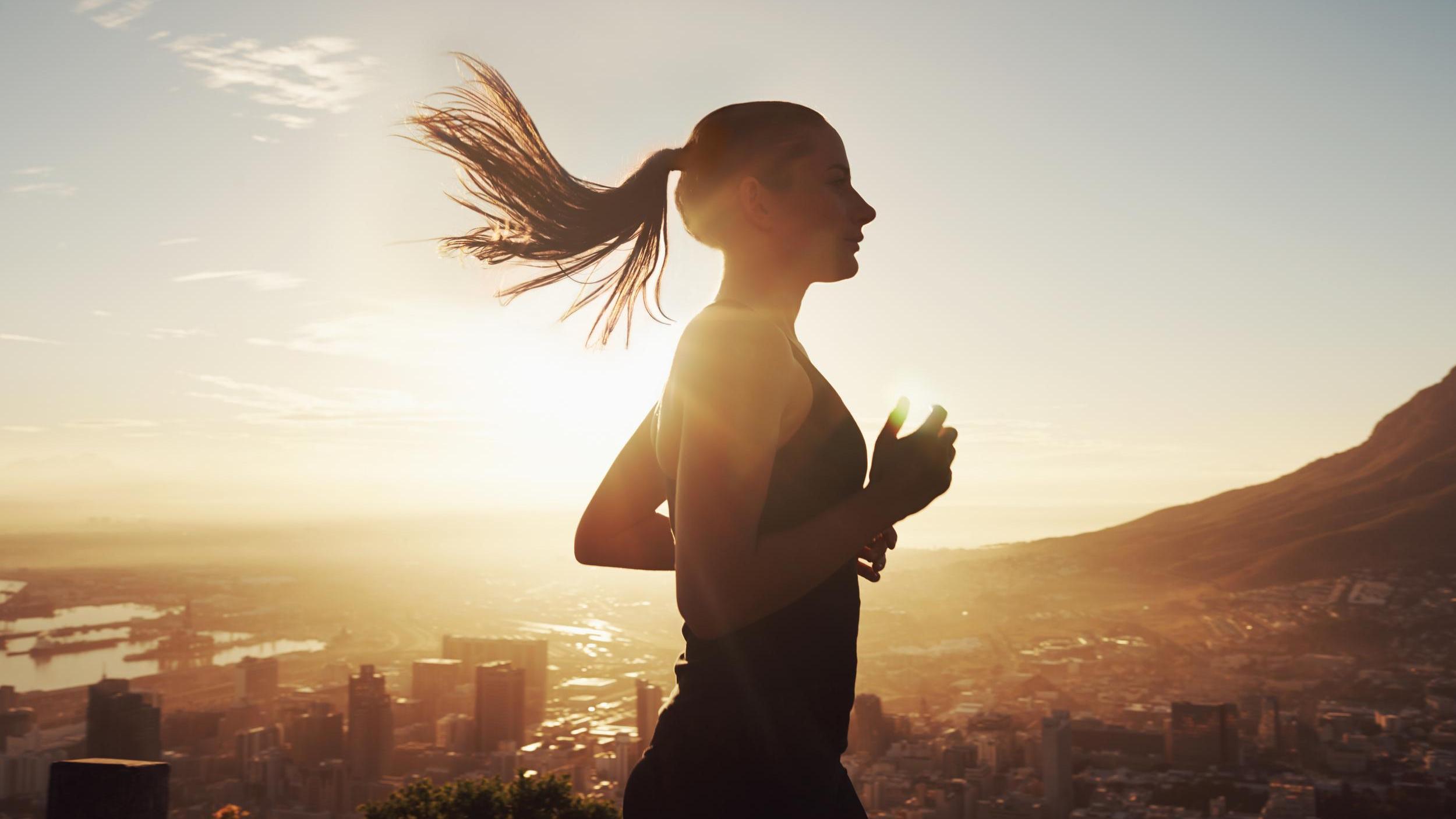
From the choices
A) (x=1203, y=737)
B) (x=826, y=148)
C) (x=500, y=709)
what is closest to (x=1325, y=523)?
(x=1203, y=737)

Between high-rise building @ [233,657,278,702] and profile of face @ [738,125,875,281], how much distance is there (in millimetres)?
24970

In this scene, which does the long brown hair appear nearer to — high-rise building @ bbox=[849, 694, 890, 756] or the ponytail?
the ponytail

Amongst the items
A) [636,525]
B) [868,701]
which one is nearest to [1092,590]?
[868,701]

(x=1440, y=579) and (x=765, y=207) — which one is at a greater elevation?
(x=765, y=207)

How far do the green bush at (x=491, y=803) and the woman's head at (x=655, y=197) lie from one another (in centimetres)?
516

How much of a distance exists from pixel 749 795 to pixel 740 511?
33cm

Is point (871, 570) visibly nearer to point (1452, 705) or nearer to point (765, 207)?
point (765, 207)

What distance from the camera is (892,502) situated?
40.3 inches

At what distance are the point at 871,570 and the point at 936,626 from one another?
26.1 metres

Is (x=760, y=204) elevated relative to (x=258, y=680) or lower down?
elevated

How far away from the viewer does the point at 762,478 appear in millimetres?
993

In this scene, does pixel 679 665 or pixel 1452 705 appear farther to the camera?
pixel 1452 705

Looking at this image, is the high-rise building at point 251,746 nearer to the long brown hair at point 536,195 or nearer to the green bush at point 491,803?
the green bush at point 491,803

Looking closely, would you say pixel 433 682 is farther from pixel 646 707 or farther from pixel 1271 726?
pixel 1271 726
